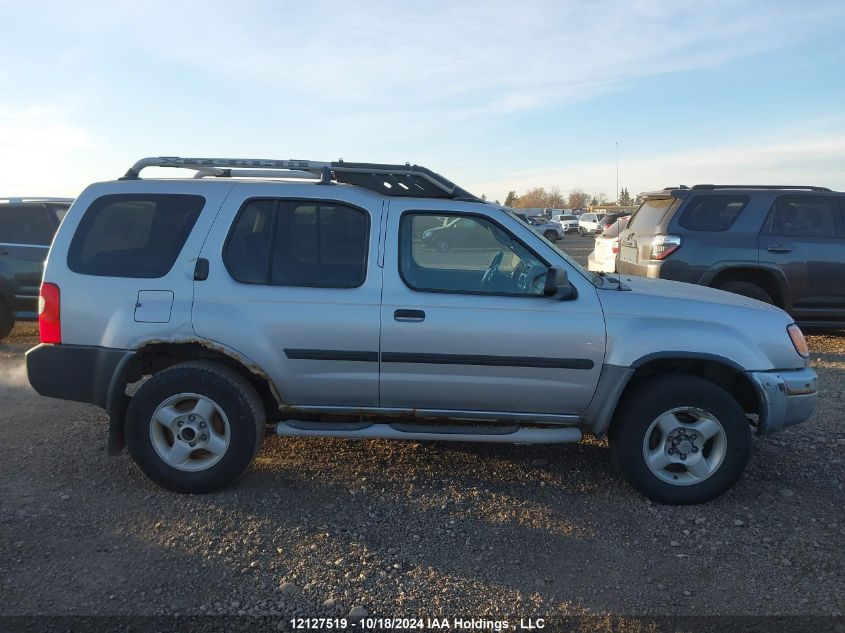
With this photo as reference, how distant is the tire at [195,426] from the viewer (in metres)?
3.87

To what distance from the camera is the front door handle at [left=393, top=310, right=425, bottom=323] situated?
3834 millimetres

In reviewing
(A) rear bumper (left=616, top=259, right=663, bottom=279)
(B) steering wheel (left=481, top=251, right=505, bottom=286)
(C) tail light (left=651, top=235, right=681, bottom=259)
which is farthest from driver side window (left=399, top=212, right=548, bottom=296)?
(C) tail light (left=651, top=235, right=681, bottom=259)

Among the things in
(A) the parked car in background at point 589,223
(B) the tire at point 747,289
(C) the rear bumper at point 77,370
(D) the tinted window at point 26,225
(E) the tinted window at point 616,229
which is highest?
(A) the parked car in background at point 589,223

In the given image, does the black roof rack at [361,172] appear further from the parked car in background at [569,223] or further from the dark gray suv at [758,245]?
the parked car in background at [569,223]

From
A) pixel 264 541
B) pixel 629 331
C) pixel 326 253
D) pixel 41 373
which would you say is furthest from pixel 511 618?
pixel 41 373

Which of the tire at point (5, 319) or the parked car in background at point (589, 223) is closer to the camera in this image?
the tire at point (5, 319)

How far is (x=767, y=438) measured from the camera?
199 inches

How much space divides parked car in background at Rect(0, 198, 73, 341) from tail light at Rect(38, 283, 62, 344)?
4.50 meters

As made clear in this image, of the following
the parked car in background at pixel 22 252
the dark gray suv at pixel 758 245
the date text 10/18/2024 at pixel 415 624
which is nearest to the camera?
the date text 10/18/2024 at pixel 415 624

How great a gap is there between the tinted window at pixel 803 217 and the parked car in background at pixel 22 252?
339 inches

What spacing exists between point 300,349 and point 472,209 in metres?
1.33

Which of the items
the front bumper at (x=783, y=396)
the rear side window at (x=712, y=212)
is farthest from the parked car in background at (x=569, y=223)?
the front bumper at (x=783, y=396)

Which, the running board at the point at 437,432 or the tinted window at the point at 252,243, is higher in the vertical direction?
the tinted window at the point at 252,243

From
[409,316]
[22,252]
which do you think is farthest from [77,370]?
[22,252]
